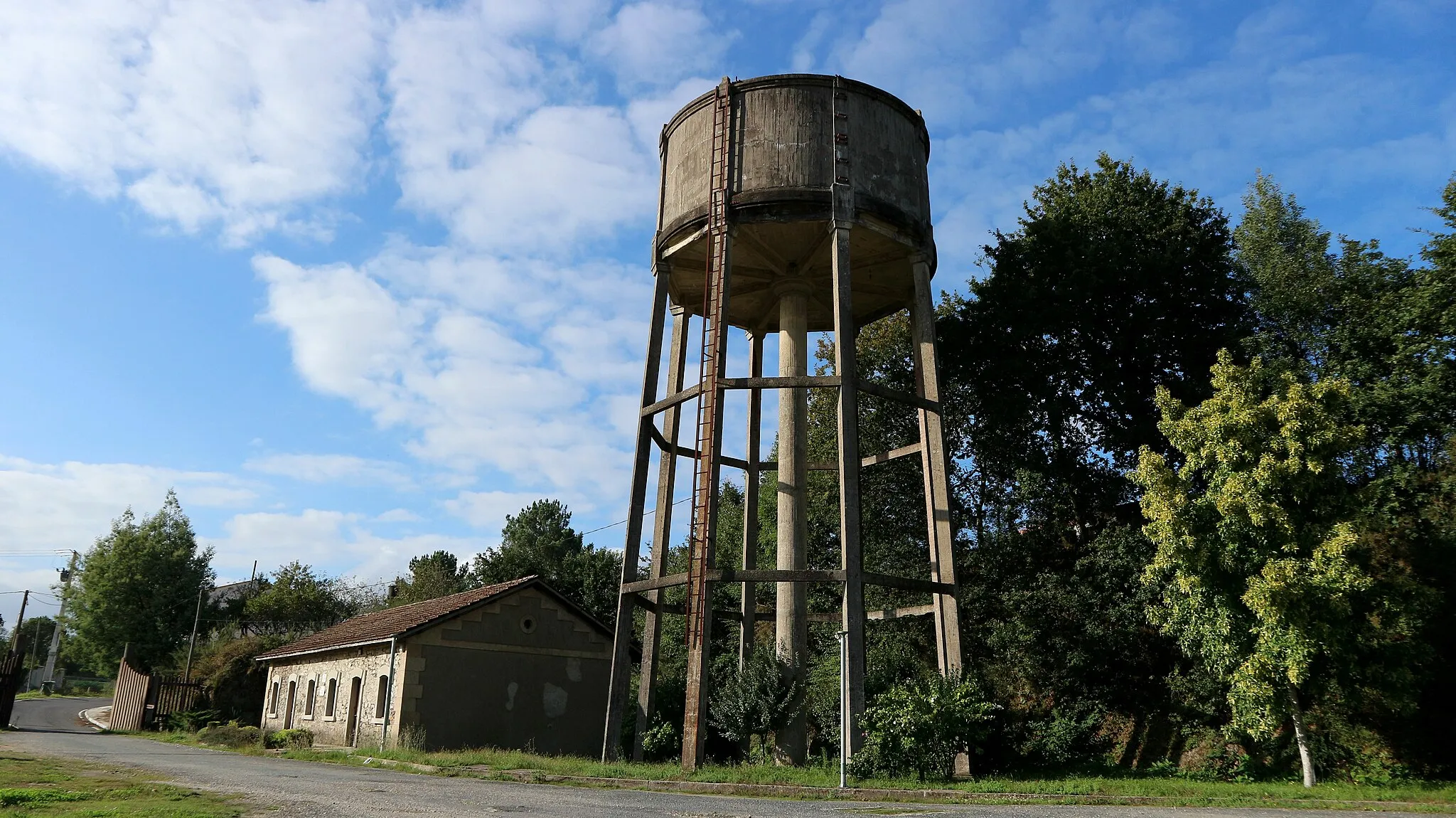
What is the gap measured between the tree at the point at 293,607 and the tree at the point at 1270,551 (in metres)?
38.2

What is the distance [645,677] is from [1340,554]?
1104cm

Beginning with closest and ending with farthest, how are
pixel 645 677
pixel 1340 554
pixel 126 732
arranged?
pixel 1340 554
pixel 645 677
pixel 126 732

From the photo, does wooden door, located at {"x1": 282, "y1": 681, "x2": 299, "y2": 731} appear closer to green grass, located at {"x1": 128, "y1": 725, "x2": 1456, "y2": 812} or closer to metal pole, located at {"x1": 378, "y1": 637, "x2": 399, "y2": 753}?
metal pole, located at {"x1": 378, "y1": 637, "x2": 399, "y2": 753}

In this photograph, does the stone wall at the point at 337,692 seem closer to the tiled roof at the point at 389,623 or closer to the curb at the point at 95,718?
the tiled roof at the point at 389,623

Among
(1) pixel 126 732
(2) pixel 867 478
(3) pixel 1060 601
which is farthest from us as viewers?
(1) pixel 126 732

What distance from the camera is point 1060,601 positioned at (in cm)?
1953

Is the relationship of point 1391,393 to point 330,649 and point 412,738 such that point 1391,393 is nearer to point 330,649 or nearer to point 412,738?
point 412,738

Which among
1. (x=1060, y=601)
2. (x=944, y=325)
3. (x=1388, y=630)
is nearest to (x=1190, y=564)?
(x=1388, y=630)

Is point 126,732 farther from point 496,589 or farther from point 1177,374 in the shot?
point 1177,374

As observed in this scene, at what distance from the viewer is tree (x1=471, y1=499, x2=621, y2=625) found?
38.7 metres

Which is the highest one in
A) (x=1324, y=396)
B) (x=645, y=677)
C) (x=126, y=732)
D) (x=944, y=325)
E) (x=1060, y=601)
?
(x=944, y=325)

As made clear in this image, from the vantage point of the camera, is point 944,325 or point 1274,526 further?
point 944,325

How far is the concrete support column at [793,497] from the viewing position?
16188mm

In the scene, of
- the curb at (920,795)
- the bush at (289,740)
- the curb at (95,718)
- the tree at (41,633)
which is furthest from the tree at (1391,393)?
the tree at (41,633)
